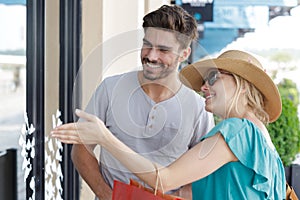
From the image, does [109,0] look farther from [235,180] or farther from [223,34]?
[223,34]

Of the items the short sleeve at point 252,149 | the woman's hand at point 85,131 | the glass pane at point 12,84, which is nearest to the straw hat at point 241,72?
the short sleeve at point 252,149

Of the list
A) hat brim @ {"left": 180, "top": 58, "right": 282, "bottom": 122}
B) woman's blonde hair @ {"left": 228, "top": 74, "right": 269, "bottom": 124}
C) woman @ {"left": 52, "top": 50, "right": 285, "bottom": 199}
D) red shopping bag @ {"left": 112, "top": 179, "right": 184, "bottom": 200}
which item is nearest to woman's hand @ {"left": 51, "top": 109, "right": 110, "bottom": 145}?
woman @ {"left": 52, "top": 50, "right": 285, "bottom": 199}

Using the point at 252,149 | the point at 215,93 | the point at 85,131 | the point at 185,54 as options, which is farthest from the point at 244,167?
the point at 85,131

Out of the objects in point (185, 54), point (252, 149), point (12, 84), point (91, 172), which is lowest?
point (91, 172)

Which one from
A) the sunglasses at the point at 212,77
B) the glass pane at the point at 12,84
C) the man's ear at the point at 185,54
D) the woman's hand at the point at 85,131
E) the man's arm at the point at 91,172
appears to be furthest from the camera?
the glass pane at the point at 12,84

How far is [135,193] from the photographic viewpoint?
1610 millimetres

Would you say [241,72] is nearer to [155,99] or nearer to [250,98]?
[250,98]

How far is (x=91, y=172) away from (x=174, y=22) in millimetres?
587

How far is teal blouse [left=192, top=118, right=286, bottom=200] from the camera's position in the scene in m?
1.66

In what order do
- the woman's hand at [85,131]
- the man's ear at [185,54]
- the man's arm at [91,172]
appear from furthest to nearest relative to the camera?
1. the man's arm at [91,172]
2. the man's ear at [185,54]
3. the woman's hand at [85,131]

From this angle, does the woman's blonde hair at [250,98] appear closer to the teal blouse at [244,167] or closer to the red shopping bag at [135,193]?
the teal blouse at [244,167]

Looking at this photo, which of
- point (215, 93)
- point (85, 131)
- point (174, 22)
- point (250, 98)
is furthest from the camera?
point (250, 98)

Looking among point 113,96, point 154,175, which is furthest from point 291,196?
point 113,96

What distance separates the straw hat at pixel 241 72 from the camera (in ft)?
5.50
